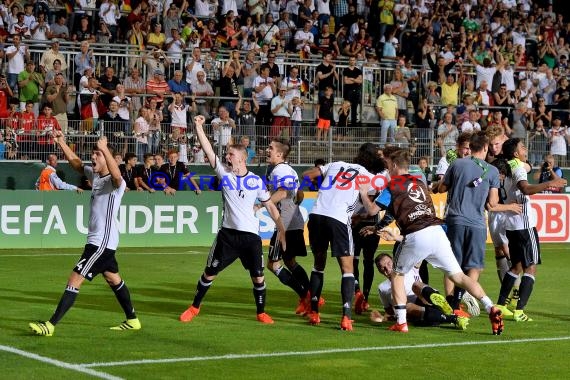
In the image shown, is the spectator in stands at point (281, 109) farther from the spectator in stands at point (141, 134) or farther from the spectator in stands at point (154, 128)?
the spectator in stands at point (141, 134)

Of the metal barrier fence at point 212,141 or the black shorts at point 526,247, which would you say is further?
the metal barrier fence at point 212,141

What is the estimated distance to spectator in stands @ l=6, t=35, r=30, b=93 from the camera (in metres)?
25.3

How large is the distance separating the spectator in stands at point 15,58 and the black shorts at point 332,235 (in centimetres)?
1457

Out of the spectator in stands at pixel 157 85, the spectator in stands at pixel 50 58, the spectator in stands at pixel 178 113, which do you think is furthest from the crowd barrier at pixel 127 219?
the spectator in stands at pixel 50 58

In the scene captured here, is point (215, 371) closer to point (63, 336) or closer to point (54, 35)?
point (63, 336)

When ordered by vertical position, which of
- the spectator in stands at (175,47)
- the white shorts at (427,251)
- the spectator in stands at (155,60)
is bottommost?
the white shorts at (427,251)

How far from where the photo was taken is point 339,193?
12.5 m

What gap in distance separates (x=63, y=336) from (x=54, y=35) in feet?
56.3

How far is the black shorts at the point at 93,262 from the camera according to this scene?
37.7 ft

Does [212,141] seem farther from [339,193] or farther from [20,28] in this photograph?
[339,193]

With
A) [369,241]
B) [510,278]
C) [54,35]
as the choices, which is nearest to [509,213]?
[510,278]

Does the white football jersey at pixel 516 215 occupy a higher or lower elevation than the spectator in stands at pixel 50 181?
higher

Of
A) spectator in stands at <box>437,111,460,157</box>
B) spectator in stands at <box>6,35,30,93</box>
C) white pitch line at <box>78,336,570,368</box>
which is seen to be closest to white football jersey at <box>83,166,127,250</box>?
white pitch line at <box>78,336,570,368</box>

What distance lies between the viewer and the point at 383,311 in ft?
46.1
